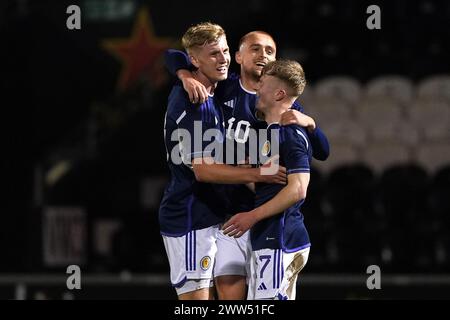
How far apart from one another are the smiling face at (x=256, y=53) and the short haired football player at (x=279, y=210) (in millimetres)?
397

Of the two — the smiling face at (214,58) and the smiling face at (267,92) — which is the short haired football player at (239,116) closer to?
the smiling face at (214,58)

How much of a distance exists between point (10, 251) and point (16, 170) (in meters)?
1.30

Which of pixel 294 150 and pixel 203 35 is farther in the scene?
pixel 203 35

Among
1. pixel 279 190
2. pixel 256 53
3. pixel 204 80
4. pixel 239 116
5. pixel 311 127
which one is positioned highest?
pixel 256 53

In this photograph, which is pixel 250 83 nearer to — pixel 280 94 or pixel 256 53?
pixel 256 53

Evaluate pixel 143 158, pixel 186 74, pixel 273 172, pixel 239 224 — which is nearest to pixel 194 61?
pixel 186 74

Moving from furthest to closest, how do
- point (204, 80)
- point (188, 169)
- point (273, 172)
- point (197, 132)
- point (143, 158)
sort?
1. point (143, 158)
2. point (204, 80)
3. point (188, 169)
4. point (197, 132)
5. point (273, 172)

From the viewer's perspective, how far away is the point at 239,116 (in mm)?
5371

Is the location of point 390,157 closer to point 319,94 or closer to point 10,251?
point 319,94

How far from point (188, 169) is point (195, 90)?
16.2 inches

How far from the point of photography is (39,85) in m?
12.9

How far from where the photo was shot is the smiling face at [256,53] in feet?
17.8

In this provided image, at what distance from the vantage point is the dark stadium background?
31.0 ft

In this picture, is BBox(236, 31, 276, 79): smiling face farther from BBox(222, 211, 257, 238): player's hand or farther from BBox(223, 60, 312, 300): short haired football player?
BBox(222, 211, 257, 238): player's hand
